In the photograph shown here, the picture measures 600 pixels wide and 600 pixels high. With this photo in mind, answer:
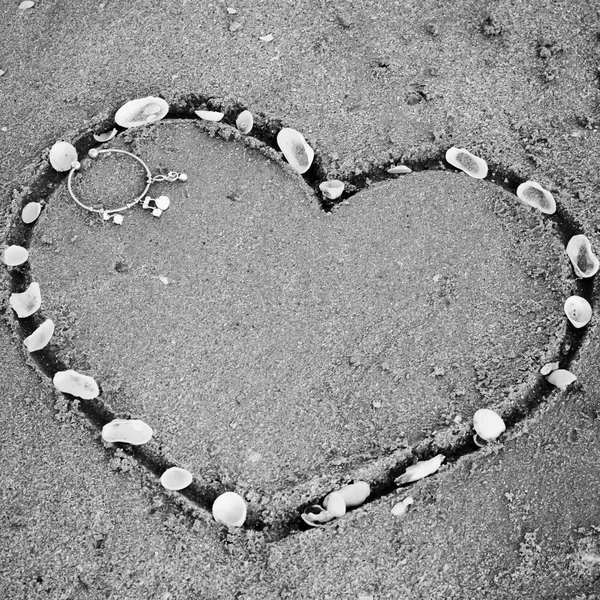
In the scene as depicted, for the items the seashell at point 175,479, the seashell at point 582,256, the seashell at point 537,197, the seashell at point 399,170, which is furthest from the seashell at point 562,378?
the seashell at point 175,479

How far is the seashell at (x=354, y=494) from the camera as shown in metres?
2.06

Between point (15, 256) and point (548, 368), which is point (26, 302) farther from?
point (548, 368)

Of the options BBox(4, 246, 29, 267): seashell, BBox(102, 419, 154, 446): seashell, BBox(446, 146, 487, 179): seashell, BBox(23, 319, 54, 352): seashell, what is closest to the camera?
BBox(102, 419, 154, 446): seashell

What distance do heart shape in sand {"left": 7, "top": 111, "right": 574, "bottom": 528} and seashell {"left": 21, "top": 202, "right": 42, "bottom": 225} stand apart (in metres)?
0.03

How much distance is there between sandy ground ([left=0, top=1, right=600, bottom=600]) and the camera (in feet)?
6.59

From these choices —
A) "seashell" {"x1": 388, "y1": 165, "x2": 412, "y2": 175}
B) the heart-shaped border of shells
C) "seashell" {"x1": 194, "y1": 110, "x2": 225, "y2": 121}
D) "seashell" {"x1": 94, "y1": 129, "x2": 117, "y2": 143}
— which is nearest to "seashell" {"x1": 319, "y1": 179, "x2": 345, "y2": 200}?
the heart-shaped border of shells

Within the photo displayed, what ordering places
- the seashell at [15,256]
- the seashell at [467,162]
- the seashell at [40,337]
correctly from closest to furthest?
the seashell at [40,337], the seashell at [15,256], the seashell at [467,162]

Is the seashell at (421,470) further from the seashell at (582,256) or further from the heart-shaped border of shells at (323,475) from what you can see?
the seashell at (582,256)

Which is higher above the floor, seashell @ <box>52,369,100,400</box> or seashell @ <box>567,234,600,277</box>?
seashell @ <box>52,369,100,400</box>

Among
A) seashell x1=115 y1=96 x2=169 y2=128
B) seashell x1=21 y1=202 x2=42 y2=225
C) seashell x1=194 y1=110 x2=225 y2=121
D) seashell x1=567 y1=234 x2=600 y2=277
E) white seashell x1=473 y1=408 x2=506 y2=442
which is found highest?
seashell x1=115 y1=96 x2=169 y2=128

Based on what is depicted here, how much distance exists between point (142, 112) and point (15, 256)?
672 millimetres

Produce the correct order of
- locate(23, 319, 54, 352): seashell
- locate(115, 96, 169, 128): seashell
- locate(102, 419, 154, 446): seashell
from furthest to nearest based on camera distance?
1. locate(115, 96, 169, 128): seashell
2. locate(23, 319, 54, 352): seashell
3. locate(102, 419, 154, 446): seashell

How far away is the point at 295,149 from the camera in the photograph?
2545 millimetres

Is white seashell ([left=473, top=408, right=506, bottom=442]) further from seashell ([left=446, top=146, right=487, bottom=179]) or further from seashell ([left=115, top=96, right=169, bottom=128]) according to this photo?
seashell ([left=115, top=96, right=169, bottom=128])
